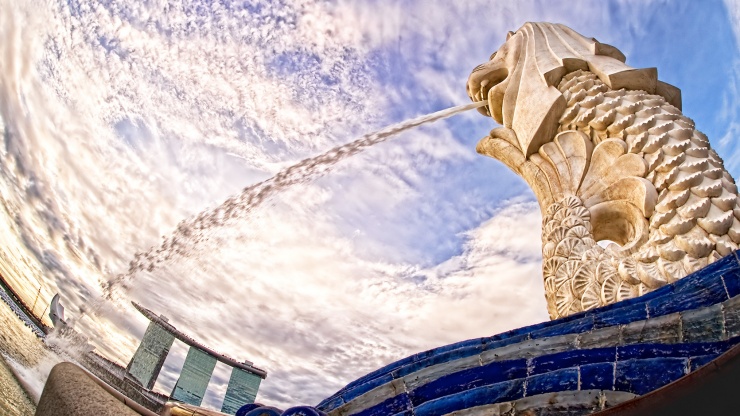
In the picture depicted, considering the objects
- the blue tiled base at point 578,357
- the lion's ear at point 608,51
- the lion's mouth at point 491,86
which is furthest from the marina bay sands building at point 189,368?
the lion's ear at point 608,51

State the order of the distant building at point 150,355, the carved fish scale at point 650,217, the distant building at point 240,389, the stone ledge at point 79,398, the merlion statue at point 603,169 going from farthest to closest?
the distant building at point 240,389 → the distant building at point 150,355 → the merlion statue at point 603,169 → the carved fish scale at point 650,217 → the stone ledge at point 79,398

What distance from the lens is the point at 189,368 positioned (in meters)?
10.9

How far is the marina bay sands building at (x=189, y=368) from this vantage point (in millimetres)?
10188

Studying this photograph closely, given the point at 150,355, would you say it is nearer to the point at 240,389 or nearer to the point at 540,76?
the point at 240,389

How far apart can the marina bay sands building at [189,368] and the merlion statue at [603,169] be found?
821 cm

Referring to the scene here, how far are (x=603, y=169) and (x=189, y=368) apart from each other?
10104 millimetres

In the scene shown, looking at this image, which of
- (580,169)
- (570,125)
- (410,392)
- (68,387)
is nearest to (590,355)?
(410,392)

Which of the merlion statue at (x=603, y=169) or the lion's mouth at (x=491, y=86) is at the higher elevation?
the lion's mouth at (x=491, y=86)

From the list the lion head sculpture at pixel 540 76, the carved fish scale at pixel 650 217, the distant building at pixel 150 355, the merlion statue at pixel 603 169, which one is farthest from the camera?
the distant building at pixel 150 355

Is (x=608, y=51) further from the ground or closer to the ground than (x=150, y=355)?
further from the ground

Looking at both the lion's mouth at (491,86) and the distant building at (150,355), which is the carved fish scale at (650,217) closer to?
the lion's mouth at (491,86)

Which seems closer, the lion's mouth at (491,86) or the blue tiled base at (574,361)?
the blue tiled base at (574,361)

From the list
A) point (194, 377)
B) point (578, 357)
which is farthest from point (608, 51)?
point (194, 377)

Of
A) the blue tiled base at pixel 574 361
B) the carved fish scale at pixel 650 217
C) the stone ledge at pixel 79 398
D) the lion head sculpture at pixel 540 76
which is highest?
the lion head sculpture at pixel 540 76
